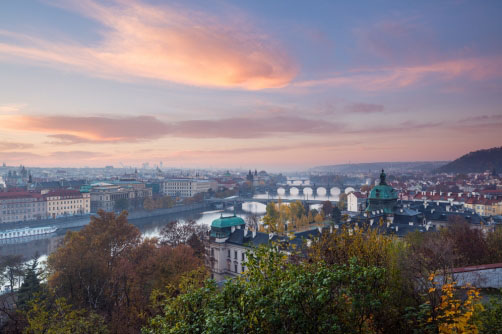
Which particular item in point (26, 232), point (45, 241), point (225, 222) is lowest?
point (45, 241)

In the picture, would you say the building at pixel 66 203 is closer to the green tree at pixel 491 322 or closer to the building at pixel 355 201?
the building at pixel 355 201

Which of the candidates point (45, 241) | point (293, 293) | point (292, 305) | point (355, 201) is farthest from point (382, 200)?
point (45, 241)

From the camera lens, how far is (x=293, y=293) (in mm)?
4051

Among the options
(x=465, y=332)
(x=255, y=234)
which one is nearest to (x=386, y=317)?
(x=465, y=332)

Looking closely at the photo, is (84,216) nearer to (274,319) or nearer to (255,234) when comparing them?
(255,234)

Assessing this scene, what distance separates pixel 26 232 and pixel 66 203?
48.3 ft

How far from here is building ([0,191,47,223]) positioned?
4847 cm

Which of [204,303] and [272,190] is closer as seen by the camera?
[204,303]

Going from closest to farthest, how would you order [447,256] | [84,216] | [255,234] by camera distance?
[447,256]
[255,234]
[84,216]

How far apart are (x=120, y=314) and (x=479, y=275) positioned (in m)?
11.6

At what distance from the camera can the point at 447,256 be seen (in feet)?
32.1

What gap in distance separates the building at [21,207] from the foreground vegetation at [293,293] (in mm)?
39192

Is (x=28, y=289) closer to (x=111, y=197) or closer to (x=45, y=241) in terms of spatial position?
(x=45, y=241)

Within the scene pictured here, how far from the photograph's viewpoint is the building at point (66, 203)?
53125 millimetres
